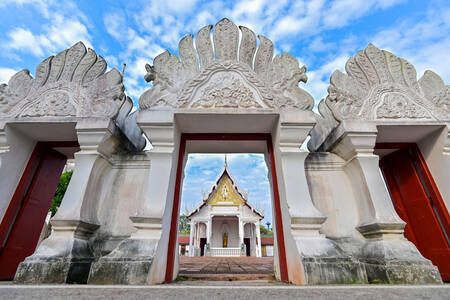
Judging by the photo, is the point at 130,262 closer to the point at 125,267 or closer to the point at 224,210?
the point at 125,267

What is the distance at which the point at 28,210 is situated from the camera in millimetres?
4082

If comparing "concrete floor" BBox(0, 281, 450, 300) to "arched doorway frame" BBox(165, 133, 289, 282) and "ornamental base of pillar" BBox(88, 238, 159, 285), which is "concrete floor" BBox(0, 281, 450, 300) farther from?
"arched doorway frame" BBox(165, 133, 289, 282)

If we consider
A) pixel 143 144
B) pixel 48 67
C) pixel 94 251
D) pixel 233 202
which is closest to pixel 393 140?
pixel 143 144

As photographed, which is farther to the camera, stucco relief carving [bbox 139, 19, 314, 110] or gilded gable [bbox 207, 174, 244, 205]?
gilded gable [bbox 207, 174, 244, 205]

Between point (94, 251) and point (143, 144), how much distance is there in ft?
6.89

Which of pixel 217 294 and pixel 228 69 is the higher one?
pixel 228 69

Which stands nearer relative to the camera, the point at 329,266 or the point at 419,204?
the point at 329,266

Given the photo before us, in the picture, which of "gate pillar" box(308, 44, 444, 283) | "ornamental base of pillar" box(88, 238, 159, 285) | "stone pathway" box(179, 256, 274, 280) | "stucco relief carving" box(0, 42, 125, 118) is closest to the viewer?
"ornamental base of pillar" box(88, 238, 159, 285)

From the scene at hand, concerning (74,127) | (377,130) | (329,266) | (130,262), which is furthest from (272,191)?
(74,127)

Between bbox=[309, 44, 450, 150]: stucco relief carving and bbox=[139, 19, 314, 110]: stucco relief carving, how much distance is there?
67 centimetres

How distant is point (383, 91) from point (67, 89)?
17.5 ft

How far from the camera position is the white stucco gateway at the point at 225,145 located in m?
3.04

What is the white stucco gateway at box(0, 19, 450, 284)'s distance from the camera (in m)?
3.04

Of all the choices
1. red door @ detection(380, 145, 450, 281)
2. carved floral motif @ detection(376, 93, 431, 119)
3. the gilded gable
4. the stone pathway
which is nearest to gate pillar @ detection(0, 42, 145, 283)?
the stone pathway
